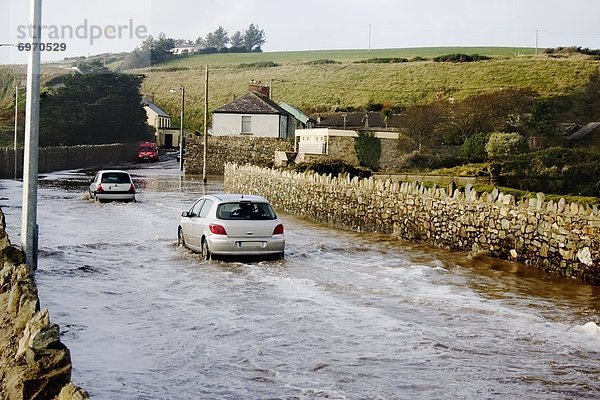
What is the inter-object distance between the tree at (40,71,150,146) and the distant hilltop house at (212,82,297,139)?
21.0 meters

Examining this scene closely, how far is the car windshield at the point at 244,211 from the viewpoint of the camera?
1812 cm

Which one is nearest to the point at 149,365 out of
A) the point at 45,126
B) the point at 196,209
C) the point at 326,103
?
the point at 196,209

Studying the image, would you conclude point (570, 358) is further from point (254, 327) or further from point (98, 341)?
point (98, 341)

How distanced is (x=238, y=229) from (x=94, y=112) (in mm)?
68424

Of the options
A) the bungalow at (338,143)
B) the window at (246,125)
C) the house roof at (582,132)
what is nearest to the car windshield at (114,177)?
the bungalow at (338,143)

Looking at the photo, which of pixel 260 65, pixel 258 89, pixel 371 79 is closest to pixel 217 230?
pixel 258 89

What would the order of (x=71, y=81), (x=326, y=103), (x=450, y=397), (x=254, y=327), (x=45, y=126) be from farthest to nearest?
(x=326, y=103) → (x=71, y=81) → (x=45, y=126) → (x=254, y=327) → (x=450, y=397)

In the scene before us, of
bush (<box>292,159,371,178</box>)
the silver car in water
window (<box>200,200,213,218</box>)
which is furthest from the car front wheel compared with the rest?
bush (<box>292,159,371,178</box>)

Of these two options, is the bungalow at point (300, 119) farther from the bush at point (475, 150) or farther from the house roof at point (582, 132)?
the bush at point (475, 150)

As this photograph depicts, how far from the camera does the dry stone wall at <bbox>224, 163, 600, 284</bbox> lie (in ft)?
54.4

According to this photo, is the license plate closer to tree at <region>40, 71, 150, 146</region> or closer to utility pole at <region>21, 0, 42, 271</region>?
utility pole at <region>21, 0, 42, 271</region>

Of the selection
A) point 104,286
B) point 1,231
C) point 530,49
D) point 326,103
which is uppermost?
point 530,49

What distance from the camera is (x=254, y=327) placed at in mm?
11609

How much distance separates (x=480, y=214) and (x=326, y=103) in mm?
75235
